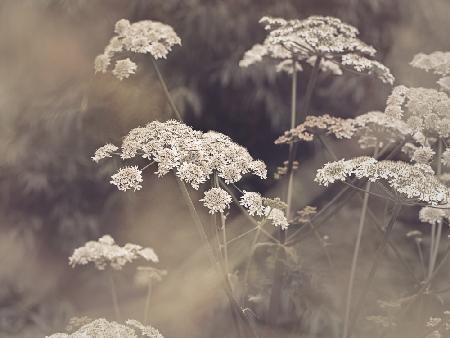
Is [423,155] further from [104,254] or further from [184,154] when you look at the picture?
[104,254]

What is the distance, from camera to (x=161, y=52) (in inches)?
88.6

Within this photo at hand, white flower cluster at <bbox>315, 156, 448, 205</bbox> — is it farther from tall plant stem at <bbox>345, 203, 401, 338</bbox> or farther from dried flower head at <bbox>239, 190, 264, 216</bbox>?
dried flower head at <bbox>239, 190, 264, 216</bbox>

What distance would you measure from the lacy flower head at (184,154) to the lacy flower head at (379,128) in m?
0.68

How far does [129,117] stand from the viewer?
305 cm

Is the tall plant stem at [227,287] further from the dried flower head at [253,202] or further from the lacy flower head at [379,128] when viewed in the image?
the lacy flower head at [379,128]

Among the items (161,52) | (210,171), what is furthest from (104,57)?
(210,171)

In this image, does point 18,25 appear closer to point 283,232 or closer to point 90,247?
point 90,247

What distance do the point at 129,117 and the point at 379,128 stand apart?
1.18 metres

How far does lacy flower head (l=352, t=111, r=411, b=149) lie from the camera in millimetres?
2260

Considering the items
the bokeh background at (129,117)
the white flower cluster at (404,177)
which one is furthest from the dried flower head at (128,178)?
the bokeh background at (129,117)

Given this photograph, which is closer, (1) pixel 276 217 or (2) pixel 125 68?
(1) pixel 276 217

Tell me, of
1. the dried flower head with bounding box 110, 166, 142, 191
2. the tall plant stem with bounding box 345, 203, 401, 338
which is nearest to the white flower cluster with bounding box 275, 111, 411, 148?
the tall plant stem with bounding box 345, 203, 401, 338

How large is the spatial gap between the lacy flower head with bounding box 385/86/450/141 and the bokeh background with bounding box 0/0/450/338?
69cm

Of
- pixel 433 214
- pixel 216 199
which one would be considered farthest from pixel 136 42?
pixel 433 214
